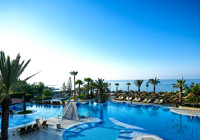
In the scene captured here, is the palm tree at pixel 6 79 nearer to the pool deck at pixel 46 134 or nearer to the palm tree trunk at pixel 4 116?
the palm tree trunk at pixel 4 116

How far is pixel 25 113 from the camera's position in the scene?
20750 mm

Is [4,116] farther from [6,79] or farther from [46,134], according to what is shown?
[46,134]

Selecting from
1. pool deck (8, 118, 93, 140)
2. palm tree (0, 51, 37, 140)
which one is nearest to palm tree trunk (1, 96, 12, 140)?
palm tree (0, 51, 37, 140)

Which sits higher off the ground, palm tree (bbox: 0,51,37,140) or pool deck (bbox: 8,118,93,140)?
palm tree (bbox: 0,51,37,140)

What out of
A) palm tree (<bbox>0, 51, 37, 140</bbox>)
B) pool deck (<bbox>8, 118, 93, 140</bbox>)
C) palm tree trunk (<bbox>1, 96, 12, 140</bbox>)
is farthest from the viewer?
pool deck (<bbox>8, 118, 93, 140</bbox>)

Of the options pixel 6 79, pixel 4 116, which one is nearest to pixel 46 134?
pixel 4 116

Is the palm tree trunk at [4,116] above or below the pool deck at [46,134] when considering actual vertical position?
above

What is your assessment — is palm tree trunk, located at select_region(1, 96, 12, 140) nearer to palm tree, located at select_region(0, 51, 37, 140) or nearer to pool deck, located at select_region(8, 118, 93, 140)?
palm tree, located at select_region(0, 51, 37, 140)

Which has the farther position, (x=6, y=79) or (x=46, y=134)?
(x=46, y=134)

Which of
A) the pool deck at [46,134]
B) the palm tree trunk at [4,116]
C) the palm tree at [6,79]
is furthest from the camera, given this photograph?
the pool deck at [46,134]

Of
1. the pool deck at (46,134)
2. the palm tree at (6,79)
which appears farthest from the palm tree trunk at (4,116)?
the pool deck at (46,134)

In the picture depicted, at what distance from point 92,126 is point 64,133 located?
3.42 meters

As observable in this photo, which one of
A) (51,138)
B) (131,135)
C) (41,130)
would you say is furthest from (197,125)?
(41,130)

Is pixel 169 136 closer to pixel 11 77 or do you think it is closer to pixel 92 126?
pixel 92 126
